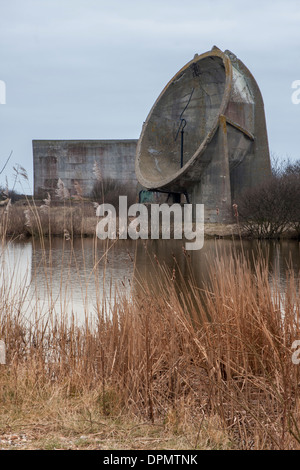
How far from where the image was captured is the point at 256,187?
2114cm

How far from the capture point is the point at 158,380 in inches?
149

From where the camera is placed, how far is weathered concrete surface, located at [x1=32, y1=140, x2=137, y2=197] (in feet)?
109

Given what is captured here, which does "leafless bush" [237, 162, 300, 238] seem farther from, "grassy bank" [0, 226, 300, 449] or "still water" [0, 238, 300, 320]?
"grassy bank" [0, 226, 300, 449]

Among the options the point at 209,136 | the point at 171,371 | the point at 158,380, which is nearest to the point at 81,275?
the point at 158,380

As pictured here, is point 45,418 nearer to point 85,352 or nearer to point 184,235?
point 85,352

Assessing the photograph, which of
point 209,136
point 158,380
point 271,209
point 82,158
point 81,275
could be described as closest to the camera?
point 158,380

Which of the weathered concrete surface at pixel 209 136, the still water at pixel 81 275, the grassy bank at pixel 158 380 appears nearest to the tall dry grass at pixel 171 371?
the grassy bank at pixel 158 380

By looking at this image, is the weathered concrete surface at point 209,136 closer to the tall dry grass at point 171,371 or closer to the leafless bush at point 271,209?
the leafless bush at point 271,209

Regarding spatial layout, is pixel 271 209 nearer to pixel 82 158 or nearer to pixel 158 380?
pixel 82 158

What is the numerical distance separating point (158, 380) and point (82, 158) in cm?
3016

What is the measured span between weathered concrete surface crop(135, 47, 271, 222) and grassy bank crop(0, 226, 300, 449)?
54.1 feet

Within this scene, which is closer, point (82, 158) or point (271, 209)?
point (271, 209)

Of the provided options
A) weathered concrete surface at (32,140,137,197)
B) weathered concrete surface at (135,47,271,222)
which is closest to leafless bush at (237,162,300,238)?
weathered concrete surface at (135,47,271,222)

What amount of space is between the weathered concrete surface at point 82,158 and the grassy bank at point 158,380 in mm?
29020
